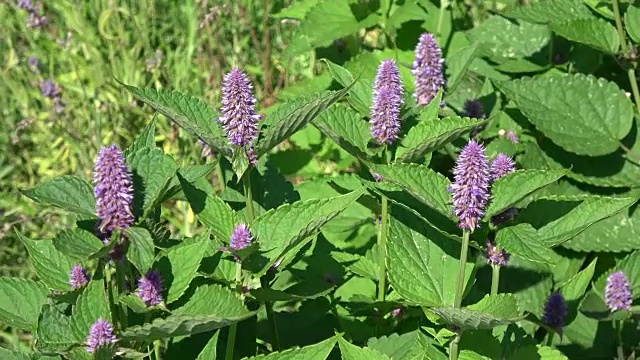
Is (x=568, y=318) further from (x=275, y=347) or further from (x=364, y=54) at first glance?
(x=364, y=54)

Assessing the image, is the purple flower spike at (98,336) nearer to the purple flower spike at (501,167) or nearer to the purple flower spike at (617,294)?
the purple flower spike at (501,167)

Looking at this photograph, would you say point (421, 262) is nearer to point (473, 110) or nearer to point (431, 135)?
point (431, 135)

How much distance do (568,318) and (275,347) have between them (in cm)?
74

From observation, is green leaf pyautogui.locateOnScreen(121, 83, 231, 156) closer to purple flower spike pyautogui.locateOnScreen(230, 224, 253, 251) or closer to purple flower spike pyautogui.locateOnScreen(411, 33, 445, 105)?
purple flower spike pyautogui.locateOnScreen(230, 224, 253, 251)

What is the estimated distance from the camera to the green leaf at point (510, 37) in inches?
123

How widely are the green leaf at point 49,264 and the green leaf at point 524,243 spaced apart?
83cm

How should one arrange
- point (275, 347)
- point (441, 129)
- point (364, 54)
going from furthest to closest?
1. point (364, 54)
2. point (275, 347)
3. point (441, 129)

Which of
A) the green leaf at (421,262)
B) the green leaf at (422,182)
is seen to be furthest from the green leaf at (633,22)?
the green leaf at (422,182)

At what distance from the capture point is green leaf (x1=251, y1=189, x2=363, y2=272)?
5.57 ft

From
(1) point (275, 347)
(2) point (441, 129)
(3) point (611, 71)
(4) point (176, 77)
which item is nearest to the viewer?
(2) point (441, 129)

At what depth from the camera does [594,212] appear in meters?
1.74

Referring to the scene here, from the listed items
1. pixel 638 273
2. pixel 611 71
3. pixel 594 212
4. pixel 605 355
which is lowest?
pixel 605 355

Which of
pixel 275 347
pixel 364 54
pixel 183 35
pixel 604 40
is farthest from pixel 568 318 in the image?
pixel 183 35

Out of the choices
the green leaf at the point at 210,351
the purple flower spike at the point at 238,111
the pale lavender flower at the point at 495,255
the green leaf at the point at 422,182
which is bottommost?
the green leaf at the point at 210,351
